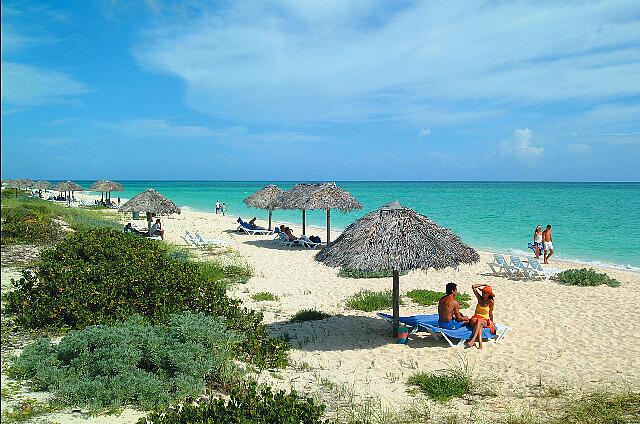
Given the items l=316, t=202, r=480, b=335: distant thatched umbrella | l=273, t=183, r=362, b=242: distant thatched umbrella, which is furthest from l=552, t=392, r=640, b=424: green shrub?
l=273, t=183, r=362, b=242: distant thatched umbrella

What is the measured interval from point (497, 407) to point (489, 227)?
25.8 metres

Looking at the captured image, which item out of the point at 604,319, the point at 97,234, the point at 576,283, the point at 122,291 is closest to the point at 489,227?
the point at 576,283

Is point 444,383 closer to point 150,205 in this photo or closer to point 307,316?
point 307,316

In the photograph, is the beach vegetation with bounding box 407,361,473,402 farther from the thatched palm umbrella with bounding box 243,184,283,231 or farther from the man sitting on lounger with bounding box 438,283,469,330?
the thatched palm umbrella with bounding box 243,184,283,231

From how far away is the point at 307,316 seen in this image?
877 centimetres

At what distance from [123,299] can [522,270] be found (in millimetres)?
9768

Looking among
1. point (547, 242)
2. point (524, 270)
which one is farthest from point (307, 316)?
point (547, 242)

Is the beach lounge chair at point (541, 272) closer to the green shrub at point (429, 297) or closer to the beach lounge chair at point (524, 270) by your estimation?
the beach lounge chair at point (524, 270)

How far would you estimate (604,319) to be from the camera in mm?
8742

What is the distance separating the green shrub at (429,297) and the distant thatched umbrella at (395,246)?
2287 millimetres

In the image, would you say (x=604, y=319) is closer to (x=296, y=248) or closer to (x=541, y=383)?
(x=541, y=383)

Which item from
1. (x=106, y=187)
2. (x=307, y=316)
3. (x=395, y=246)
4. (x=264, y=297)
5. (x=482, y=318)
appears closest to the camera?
(x=395, y=246)

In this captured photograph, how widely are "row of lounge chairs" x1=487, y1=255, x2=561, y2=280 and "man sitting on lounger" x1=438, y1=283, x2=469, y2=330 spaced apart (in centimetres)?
584

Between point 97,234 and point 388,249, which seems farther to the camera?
point 97,234
